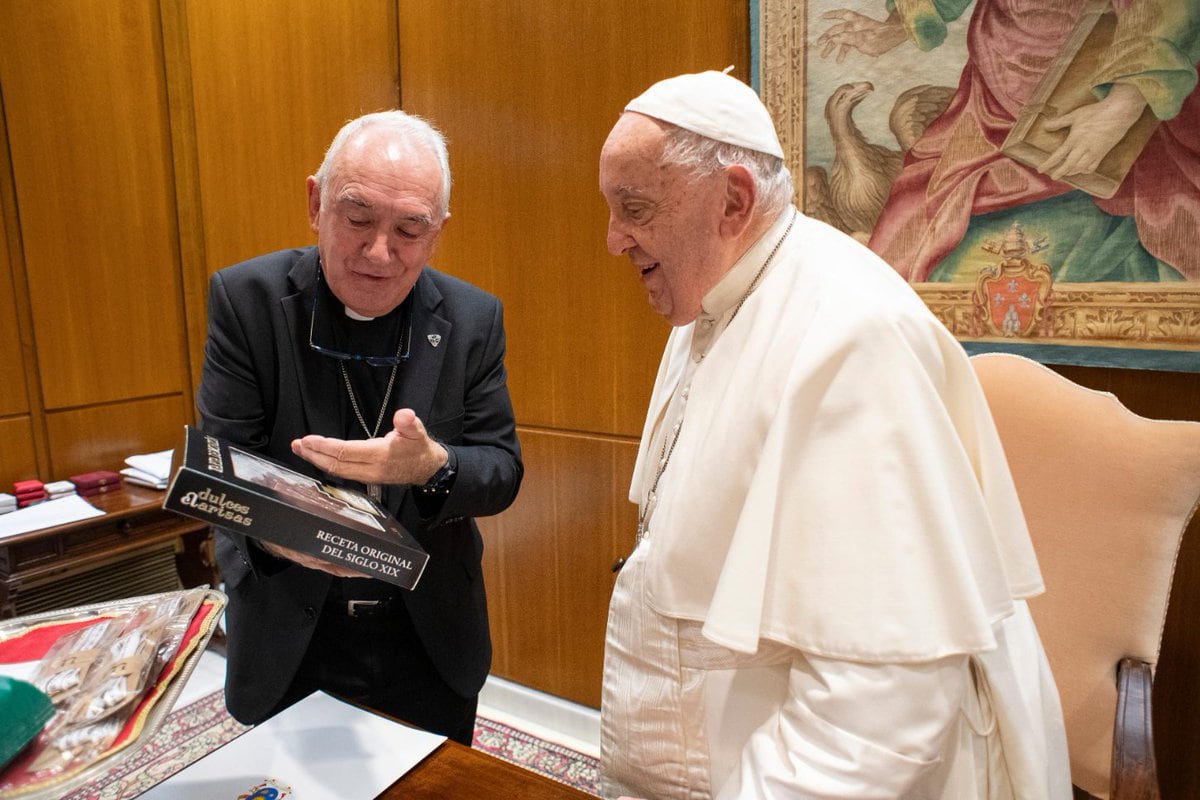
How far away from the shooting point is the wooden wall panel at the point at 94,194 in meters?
3.57

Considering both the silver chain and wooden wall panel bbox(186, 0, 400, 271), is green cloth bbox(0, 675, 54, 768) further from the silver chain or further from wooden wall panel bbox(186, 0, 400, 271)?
wooden wall panel bbox(186, 0, 400, 271)

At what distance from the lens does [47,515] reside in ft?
10.8

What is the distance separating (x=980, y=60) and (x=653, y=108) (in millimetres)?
1387

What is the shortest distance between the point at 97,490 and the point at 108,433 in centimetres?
42

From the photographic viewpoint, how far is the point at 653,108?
1266 mm

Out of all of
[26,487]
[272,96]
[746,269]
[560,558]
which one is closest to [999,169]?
[746,269]

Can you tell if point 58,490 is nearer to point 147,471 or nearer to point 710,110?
point 147,471

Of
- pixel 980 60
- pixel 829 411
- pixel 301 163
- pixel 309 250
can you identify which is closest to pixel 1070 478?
pixel 829 411

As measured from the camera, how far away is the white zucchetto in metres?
1.23

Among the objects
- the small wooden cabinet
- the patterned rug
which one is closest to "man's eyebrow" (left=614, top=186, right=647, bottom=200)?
the patterned rug

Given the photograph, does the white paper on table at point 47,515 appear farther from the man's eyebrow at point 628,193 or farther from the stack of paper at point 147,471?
the man's eyebrow at point 628,193

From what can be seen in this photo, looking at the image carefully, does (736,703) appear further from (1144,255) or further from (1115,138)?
(1115,138)

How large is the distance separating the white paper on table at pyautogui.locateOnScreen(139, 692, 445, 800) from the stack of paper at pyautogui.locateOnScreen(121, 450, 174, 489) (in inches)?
115

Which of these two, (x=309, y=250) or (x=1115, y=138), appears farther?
(x=1115, y=138)
